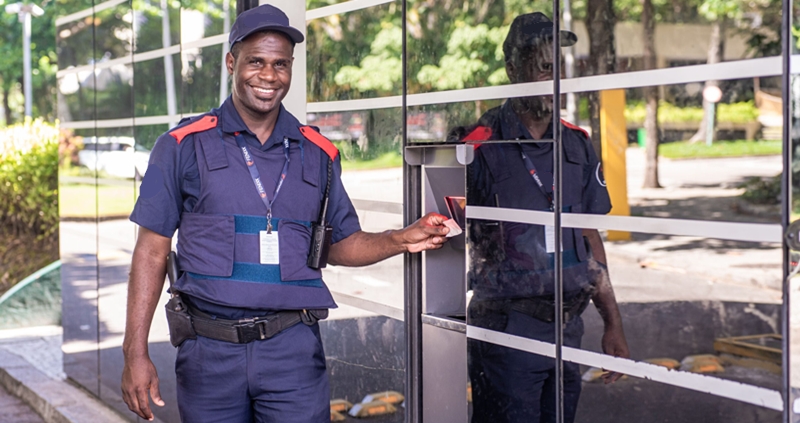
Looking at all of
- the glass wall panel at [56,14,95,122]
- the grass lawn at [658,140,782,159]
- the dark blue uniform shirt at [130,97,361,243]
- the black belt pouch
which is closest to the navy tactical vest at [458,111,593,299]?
the grass lawn at [658,140,782,159]

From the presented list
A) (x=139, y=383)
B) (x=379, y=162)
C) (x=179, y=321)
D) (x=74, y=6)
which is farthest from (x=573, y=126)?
(x=74, y=6)

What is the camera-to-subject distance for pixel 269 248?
3441mm

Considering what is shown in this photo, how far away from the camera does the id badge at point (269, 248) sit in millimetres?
3434

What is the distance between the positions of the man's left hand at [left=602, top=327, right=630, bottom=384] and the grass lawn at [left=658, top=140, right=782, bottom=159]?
518 mm

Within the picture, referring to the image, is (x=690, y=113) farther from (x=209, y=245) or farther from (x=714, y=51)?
(x=209, y=245)

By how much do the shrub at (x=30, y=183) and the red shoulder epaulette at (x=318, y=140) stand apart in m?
7.94

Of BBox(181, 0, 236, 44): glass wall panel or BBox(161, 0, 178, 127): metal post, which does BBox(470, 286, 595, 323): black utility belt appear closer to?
BBox(181, 0, 236, 44): glass wall panel

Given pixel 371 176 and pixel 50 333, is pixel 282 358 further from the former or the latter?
pixel 50 333

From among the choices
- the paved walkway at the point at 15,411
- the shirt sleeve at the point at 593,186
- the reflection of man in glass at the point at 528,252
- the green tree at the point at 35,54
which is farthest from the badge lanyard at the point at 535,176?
the green tree at the point at 35,54

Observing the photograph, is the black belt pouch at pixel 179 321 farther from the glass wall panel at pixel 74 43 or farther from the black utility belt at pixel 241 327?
the glass wall panel at pixel 74 43

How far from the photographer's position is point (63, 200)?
23.7 feet

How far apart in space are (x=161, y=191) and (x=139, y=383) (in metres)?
0.65

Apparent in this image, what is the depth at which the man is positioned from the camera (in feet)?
11.2

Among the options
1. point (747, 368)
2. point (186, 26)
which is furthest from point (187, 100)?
point (747, 368)
